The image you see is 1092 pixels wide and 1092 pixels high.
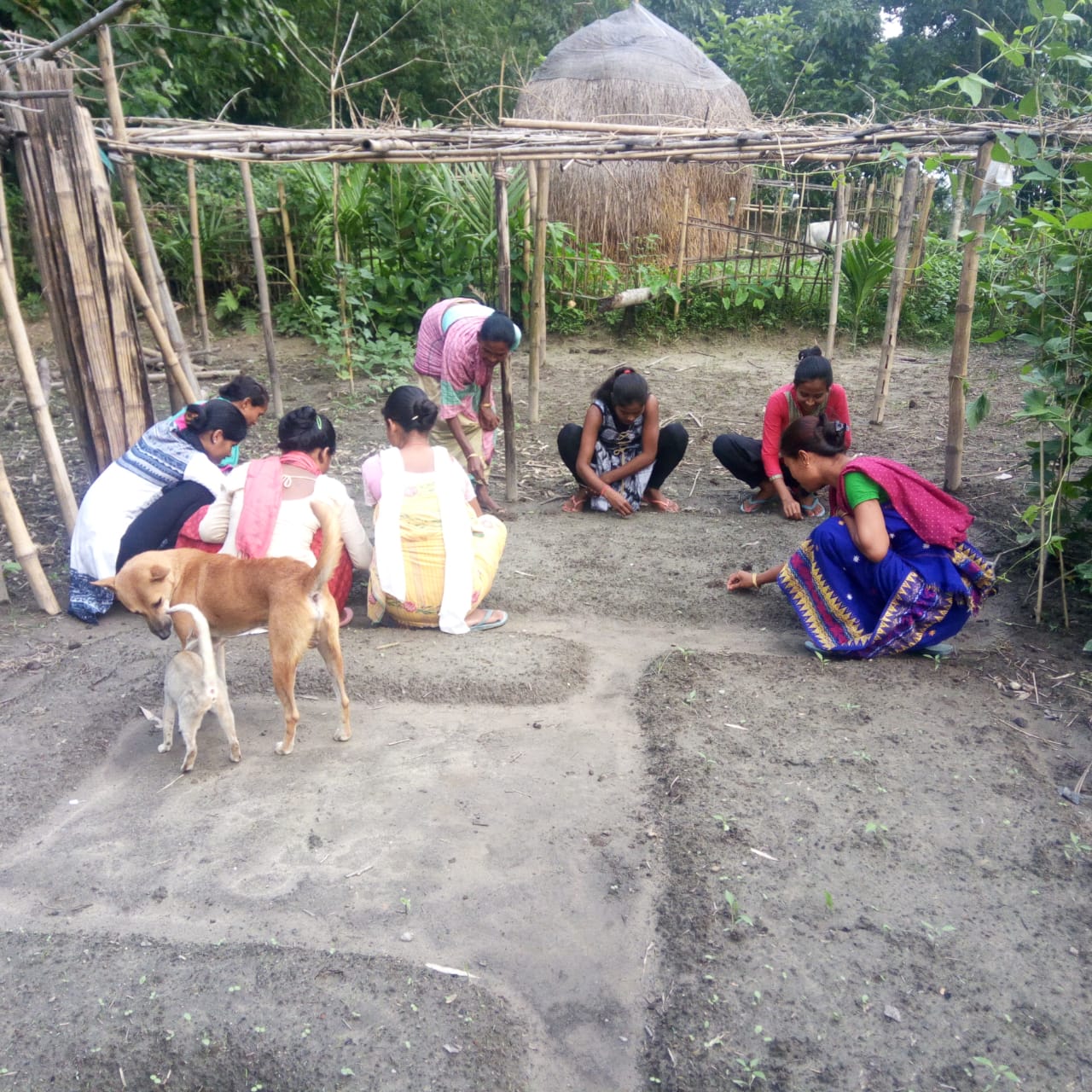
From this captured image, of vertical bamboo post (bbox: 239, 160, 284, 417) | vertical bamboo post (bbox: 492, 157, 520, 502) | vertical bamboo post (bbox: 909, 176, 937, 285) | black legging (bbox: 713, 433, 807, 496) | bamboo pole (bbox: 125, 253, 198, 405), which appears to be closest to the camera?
bamboo pole (bbox: 125, 253, 198, 405)

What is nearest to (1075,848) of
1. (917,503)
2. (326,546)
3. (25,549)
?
(917,503)

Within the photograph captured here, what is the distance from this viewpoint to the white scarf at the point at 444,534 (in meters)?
4.17

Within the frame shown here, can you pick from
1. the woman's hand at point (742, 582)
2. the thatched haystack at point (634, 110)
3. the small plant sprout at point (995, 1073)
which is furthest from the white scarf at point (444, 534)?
the thatched haystack at point (634, 110)

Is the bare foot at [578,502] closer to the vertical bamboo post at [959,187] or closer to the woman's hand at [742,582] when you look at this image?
the woman's hand at [742,582]

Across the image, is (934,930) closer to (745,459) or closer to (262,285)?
(745,459)

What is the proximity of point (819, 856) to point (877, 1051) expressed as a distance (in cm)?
68

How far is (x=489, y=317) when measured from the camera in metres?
5.23

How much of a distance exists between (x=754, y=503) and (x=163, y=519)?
146 inches

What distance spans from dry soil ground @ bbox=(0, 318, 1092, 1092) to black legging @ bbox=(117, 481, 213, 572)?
430 millimetres

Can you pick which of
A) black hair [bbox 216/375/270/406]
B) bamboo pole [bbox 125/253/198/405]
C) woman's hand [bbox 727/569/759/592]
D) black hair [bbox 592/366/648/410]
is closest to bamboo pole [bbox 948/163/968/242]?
black hair [bbox 592/366/648/410]

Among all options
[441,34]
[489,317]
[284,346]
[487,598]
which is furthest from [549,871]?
[441,34]

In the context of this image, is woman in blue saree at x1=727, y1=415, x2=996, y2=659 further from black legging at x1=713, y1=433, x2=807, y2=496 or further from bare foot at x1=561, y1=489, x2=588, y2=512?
bare foot at x1=561, y1=489, x2=588, y2=512

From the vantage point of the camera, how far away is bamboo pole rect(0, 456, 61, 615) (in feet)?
14.6

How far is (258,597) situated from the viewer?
10.8 feet
